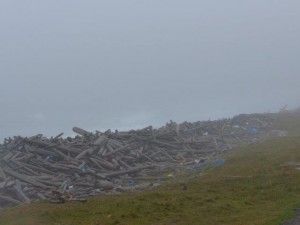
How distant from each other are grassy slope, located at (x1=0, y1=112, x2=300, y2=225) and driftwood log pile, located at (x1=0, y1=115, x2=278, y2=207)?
2.71 meters

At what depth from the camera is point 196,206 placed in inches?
679

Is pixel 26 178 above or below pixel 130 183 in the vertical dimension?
above

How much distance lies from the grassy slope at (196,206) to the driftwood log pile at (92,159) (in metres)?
2.71

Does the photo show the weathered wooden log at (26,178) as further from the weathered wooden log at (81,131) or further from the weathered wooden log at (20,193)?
the weathered wooden log at (81,131)

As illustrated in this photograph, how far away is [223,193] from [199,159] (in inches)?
512

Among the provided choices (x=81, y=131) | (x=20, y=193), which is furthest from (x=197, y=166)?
(x=20, y=193)

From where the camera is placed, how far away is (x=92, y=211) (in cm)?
1686

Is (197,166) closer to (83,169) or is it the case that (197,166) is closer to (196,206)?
(83,169)

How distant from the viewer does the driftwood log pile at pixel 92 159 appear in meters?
23.2

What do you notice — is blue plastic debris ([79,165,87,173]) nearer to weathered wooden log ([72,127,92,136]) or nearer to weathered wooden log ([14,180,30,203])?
weathered wooden log ([14,180,30,203])

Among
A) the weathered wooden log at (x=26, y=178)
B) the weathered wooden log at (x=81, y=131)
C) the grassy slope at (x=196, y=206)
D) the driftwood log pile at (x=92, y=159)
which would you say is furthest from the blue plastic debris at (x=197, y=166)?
the weathered wooden log at (x=26, y=178)

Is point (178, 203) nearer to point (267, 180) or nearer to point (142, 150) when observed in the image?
point (267, 180)

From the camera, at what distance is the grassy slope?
15398mm

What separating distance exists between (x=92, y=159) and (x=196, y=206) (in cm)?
1187
